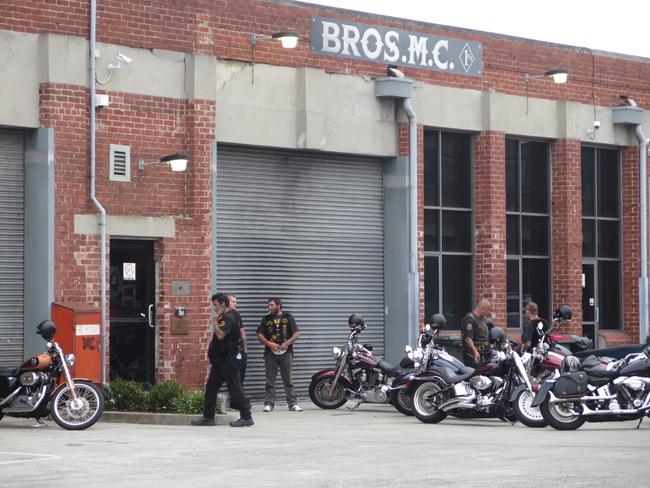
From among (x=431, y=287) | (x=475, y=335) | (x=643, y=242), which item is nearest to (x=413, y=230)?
(x=431, y=287)

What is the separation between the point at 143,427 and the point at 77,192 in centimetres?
464

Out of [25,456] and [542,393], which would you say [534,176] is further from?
[25,456]

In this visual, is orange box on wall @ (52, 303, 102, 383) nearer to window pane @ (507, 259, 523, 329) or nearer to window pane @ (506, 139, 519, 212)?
window pane @ (507, 259, 523, 329)

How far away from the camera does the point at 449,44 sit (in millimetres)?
26859

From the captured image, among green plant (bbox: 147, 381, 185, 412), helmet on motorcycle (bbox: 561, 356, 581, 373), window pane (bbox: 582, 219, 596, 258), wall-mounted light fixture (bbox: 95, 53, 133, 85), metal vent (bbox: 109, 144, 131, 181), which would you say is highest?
wall-mounted light fixture (bbox: 95, 53, 133, 85)

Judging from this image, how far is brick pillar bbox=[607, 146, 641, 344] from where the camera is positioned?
30.3 metres

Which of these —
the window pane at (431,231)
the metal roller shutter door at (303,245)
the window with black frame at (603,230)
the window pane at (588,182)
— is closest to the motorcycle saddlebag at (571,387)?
the metal roller shutter door at (303,245)

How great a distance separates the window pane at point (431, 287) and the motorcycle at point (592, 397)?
8.47m

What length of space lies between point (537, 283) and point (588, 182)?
255 centimetres

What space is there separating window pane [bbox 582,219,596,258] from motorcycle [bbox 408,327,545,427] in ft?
34.1

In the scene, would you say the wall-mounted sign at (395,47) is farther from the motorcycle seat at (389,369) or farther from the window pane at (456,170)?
the motorcycle seat at (389,369)

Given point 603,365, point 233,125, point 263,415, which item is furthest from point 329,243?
point 603,365

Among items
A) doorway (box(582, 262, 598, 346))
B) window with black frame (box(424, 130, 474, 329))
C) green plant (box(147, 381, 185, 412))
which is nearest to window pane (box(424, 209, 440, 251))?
window with black frame (box(424, 130, 474, 329))

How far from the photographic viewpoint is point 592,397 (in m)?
18.0
